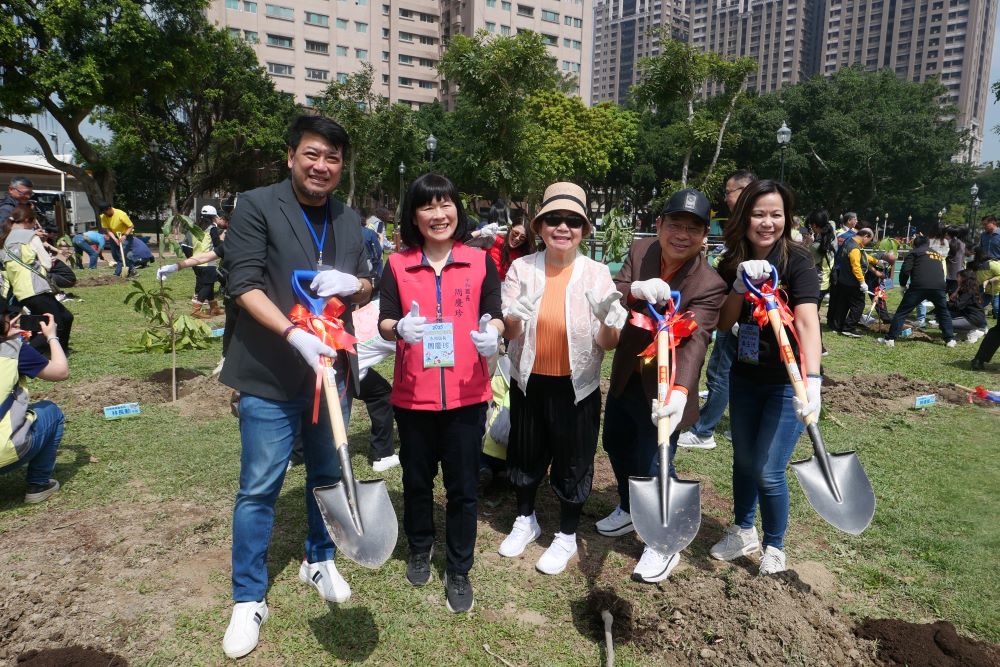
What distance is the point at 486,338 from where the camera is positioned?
2.57 meters

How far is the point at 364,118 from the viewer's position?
3088cm

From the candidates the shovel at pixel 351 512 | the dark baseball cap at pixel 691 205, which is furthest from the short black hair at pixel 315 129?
the dark baseball cap at pixel 691 205

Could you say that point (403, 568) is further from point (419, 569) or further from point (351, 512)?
point (351, 512)

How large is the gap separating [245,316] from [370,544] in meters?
1.00

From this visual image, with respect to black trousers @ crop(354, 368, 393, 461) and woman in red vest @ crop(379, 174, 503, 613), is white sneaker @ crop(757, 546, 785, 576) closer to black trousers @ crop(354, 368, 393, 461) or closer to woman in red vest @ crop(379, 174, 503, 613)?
woman in red vest @ crop(379, 174, 503, 613)

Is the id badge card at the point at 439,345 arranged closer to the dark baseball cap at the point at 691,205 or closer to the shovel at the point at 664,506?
the shovel at the point at 664,506

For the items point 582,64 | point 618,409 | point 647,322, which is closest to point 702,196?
point 647,322

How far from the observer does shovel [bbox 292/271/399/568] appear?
2293mm

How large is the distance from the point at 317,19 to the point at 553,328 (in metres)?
59.9

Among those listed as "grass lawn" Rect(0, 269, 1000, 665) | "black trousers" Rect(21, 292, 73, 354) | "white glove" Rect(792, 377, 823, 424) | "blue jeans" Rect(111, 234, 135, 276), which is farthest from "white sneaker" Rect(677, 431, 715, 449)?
"blue jeans" Rect(111, 234, 135, 276)

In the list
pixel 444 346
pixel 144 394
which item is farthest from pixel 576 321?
pixel 144 394

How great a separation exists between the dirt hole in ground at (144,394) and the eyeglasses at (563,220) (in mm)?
3998

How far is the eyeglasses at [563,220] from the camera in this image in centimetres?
291

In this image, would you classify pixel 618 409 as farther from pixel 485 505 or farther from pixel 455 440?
pixel 485 505
